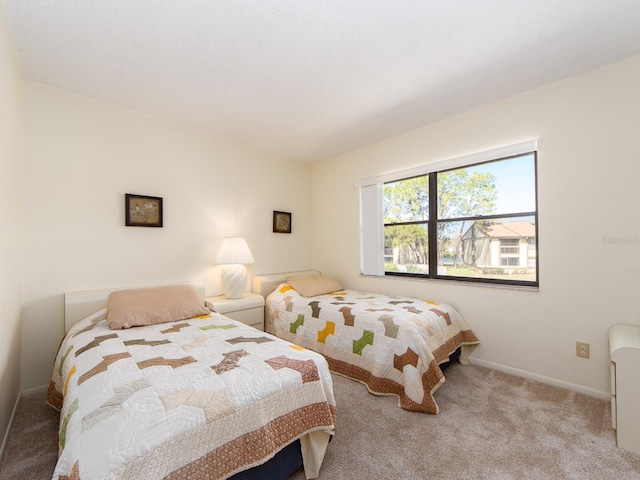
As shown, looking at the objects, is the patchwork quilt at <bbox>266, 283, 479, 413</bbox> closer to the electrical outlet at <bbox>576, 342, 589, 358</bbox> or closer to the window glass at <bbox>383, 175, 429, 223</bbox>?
the electrical outlet at <bbox>576, 342, 589, 358</bbox>

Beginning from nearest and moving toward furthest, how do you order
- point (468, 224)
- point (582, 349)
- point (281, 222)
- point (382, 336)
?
1. point (582, 349)
2. point (382, 336)
3. point (468, 224)
4. point (281, 222)

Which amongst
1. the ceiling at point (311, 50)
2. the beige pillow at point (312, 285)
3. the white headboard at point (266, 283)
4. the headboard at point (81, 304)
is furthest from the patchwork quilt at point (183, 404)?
the ceiling at point (311, 50)

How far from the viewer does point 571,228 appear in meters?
2.25

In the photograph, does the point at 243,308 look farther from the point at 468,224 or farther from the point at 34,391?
the point at 468,224

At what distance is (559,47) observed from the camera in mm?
1880

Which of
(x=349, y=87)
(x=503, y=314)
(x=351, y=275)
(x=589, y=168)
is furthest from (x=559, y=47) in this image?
(x=351, y=275)

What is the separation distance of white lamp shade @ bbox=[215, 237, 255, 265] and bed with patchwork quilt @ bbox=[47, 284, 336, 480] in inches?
48.0

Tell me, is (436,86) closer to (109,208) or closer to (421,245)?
(421,245)

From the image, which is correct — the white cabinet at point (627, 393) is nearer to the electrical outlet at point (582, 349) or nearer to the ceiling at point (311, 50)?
the electrical outlet at point (582, 349)

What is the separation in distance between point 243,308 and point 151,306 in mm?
954

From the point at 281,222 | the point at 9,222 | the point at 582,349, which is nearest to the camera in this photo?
the point at 9,222

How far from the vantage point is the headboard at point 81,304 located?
88.6 inches

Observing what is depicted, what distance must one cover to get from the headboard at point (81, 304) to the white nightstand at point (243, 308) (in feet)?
2.95

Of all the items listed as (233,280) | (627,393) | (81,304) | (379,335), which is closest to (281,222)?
(233,280)
